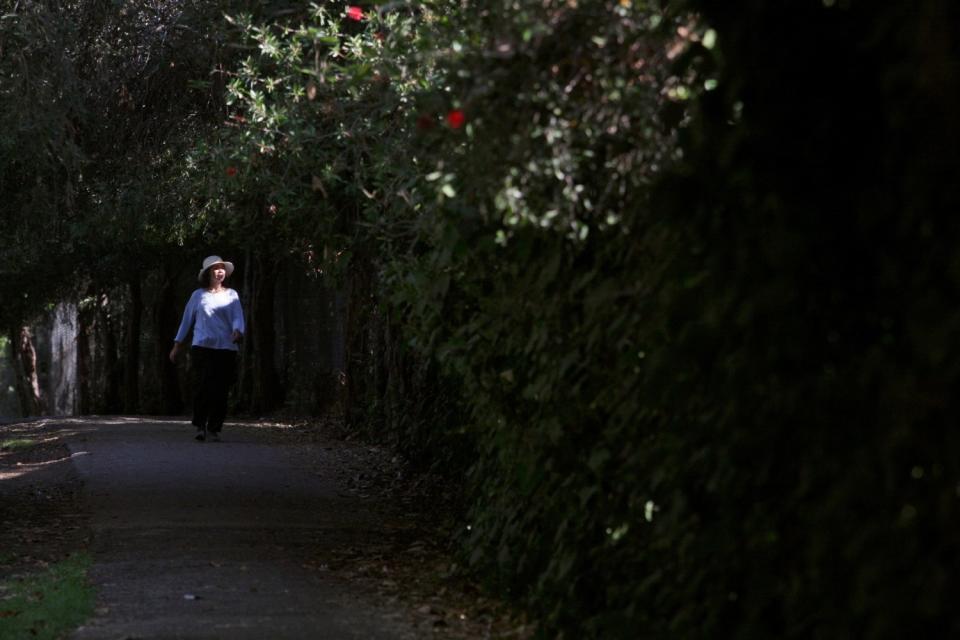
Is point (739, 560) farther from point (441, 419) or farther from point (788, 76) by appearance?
point (441, 419)

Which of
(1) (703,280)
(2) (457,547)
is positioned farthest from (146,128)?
(1) (703,280)

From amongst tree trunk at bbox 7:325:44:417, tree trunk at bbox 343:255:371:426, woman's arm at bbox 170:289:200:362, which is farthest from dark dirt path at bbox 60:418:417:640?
tree trunk at bbox 7:325:44:417

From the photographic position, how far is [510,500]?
7.24m

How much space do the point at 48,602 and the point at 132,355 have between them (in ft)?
71.1

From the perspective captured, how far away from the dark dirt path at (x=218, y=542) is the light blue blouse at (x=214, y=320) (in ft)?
3.52

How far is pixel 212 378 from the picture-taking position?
15.1 meters

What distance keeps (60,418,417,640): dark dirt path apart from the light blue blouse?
1072 mm

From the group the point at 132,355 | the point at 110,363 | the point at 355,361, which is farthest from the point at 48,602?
the point at 110,363

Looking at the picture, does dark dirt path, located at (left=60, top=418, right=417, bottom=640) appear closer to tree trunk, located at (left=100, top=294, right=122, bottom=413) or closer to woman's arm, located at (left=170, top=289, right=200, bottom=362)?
woman's arm, located at (left=170, top=289, right=200, bottom=362)

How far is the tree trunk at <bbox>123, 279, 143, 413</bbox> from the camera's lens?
28.4 metres

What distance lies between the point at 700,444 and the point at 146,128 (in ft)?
32.3

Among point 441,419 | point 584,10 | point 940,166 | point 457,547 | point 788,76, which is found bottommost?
point 457,547

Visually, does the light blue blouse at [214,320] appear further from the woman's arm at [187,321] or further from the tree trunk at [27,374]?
the tree trunk at [27,374]

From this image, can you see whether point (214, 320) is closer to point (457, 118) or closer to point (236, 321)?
point (236, 321)
